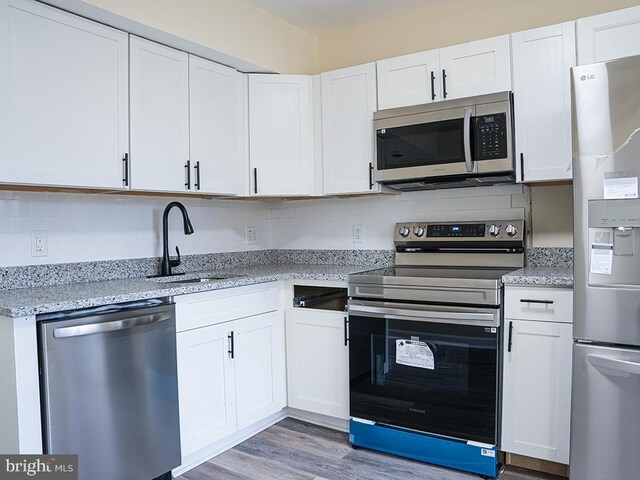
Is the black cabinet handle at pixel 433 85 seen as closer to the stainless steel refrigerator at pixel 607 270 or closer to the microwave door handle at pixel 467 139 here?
the microwave door handle at pixel 467 139

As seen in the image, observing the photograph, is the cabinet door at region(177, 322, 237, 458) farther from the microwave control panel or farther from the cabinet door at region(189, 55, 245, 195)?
the microwave control panel

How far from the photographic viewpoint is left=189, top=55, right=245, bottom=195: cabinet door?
262cm

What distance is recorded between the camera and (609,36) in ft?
7.16

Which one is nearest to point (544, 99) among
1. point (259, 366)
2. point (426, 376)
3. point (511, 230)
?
point (511, 230)

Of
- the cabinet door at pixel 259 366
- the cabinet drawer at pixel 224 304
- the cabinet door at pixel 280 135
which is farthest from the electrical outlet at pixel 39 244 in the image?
the cabinet door at pixel 280 135

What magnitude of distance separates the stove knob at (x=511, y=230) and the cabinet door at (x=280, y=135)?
1181mm

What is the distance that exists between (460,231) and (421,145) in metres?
0.57

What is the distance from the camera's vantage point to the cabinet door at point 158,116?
7.63 feet

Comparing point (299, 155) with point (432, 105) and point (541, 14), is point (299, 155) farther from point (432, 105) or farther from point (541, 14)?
point (541, 14)

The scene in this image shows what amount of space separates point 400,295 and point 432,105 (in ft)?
3.39

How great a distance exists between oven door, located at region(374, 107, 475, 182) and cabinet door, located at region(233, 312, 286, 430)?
107 centimetres

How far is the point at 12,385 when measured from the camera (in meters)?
1.66

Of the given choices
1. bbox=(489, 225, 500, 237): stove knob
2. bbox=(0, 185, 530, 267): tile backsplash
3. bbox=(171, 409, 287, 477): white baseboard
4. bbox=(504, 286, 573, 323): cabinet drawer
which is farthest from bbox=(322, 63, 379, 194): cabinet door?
bbox=(171, 409, 287, 477): white baseboard

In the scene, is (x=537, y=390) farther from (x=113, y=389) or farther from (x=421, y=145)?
(x=113, y=389)
